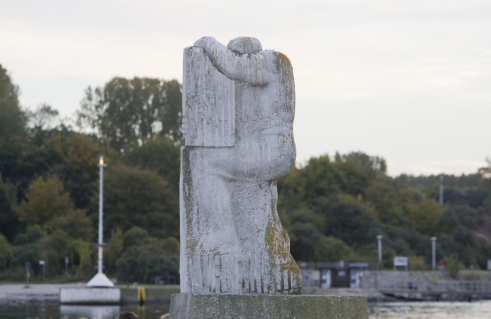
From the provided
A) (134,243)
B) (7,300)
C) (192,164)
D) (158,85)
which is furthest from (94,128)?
(192,164)

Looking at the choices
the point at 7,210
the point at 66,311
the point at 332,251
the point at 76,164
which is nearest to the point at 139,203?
the point at 76,164

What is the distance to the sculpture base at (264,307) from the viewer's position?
11625 mm

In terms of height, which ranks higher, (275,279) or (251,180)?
(251,180)

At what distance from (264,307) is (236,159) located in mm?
1795

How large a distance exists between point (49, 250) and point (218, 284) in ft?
195

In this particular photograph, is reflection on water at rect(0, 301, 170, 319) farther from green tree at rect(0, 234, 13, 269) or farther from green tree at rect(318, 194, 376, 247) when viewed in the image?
green tree at rect(318, 194, 376, 247)

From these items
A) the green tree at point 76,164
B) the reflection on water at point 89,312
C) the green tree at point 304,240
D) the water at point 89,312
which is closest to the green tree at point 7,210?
the green tree at point 76,164

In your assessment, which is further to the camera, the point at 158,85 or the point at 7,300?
the point at 158,85

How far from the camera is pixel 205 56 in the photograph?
12477mm

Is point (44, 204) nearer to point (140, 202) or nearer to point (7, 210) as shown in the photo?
point (7, 210)

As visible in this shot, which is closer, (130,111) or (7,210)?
(7,210)

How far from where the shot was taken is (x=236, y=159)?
40.9 ft

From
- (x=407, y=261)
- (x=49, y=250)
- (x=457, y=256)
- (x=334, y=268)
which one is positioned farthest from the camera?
(x=457, y=256)

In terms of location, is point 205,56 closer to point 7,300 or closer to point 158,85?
point 7,300
